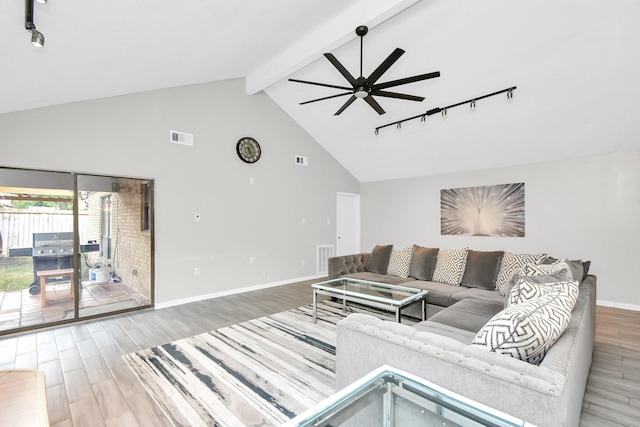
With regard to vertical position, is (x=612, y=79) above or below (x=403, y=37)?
below

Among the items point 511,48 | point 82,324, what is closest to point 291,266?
point 82,324

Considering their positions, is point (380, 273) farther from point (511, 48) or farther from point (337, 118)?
point (511, 48)

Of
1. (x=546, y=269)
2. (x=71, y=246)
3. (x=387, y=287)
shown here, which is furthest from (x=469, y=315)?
(x=71, y=246)

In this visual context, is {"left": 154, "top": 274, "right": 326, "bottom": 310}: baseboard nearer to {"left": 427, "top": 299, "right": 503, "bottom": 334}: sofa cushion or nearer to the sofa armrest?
the sofa armrest

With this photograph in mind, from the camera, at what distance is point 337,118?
18.6ft

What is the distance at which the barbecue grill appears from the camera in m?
3.50

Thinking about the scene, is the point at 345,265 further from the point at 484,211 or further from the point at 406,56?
the point at 406,56

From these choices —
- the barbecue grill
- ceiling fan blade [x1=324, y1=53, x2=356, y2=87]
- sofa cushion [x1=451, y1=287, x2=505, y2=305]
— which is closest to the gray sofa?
sofa cushion [x1=451, y1=287, x2=505, y2=305]

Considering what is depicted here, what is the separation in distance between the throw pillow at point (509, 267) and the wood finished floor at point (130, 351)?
1007 millimetres

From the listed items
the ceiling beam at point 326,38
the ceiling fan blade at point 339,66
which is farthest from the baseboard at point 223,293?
the ceiling fan blade at point 339,66

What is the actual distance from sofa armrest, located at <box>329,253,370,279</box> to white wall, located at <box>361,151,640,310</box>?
209 cm

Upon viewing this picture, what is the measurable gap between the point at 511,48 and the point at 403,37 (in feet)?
4.11

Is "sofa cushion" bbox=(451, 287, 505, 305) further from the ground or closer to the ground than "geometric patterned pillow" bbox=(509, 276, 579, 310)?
closer to the ground

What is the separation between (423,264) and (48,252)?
4.96 metres
